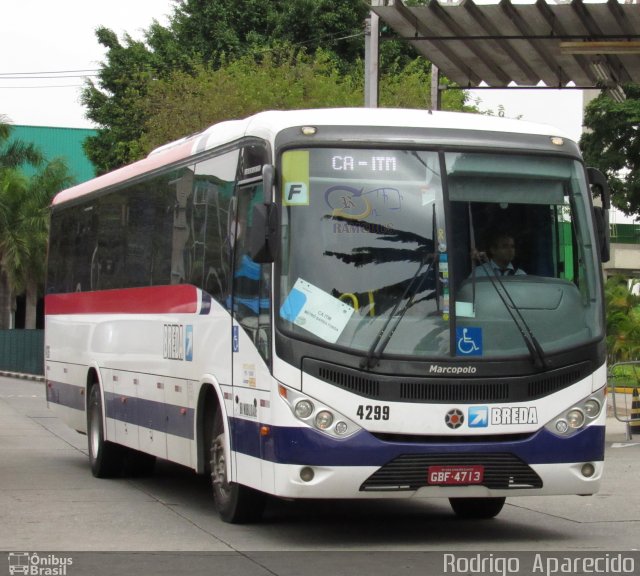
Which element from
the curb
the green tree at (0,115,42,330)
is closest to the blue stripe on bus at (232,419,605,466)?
the curb

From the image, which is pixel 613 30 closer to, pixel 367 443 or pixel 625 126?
pixel 367 443

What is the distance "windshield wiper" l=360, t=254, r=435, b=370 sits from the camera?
9695mm

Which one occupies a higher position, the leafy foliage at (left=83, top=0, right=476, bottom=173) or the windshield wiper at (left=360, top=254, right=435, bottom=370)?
the leafy foliage at (left=83, top=0, right=476, bottom=173)

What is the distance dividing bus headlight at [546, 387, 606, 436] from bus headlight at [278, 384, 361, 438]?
1.46 meters

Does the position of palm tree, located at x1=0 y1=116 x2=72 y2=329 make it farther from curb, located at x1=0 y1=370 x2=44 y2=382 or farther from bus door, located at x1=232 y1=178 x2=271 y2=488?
bus door, located at x1=232 y1=178 x2=271 y2=488

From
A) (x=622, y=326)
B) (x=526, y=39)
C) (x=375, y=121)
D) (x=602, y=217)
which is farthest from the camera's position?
(x=622, y=326)

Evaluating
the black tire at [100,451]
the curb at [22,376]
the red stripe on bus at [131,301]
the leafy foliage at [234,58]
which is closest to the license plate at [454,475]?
the red stripe on bus at [131,301]

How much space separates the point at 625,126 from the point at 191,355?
26076 mm

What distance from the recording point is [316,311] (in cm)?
983

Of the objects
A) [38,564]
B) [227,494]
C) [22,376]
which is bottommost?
[22,376]

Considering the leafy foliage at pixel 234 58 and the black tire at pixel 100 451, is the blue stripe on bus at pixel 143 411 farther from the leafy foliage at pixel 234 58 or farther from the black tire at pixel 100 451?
the leafy foliage at pixel 234 58

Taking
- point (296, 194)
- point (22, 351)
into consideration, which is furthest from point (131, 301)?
point (22, 351)

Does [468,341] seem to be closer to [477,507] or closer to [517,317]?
[517,317]

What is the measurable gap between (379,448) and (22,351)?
1929 inches
